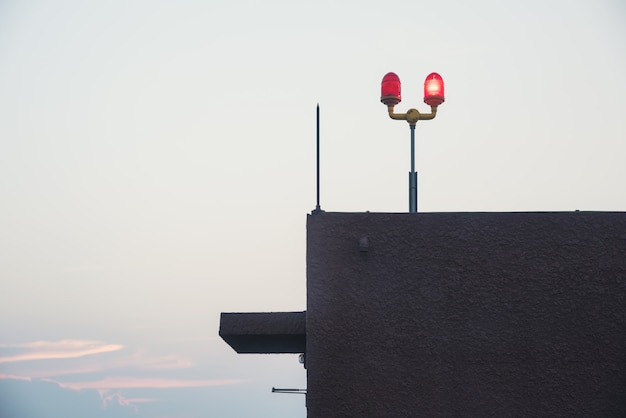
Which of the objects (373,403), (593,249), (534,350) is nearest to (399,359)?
(373,403)

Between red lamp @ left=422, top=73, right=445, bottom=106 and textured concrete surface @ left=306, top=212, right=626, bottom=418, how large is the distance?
1.86 metres

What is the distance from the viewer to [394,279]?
34.4 ft

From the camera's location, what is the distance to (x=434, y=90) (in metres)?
11.9

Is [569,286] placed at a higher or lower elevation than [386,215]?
lower

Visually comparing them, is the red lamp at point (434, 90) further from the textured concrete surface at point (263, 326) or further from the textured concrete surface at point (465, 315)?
the textured concrete surface at point (263, 326)

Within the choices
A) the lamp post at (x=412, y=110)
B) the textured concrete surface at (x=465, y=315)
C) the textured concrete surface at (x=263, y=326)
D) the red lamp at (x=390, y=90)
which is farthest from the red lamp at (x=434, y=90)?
the textured concrete surface at (x=263, y=326)

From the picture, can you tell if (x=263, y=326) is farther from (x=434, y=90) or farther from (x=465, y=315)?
(x=434, y=90)

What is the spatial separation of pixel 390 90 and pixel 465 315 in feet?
9.16

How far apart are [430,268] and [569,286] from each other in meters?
1.40

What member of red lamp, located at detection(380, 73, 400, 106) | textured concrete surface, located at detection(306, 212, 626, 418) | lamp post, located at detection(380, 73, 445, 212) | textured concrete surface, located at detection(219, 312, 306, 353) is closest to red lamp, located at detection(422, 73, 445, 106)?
lamp post, located at detection(380, 73, 445, 212)

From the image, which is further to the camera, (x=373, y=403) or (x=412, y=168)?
(x=412, y=168)

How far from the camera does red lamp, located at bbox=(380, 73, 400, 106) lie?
38.7ft

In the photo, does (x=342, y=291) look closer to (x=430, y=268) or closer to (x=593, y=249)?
(x=430, y=268)

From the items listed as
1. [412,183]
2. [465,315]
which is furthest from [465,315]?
[412,183]
